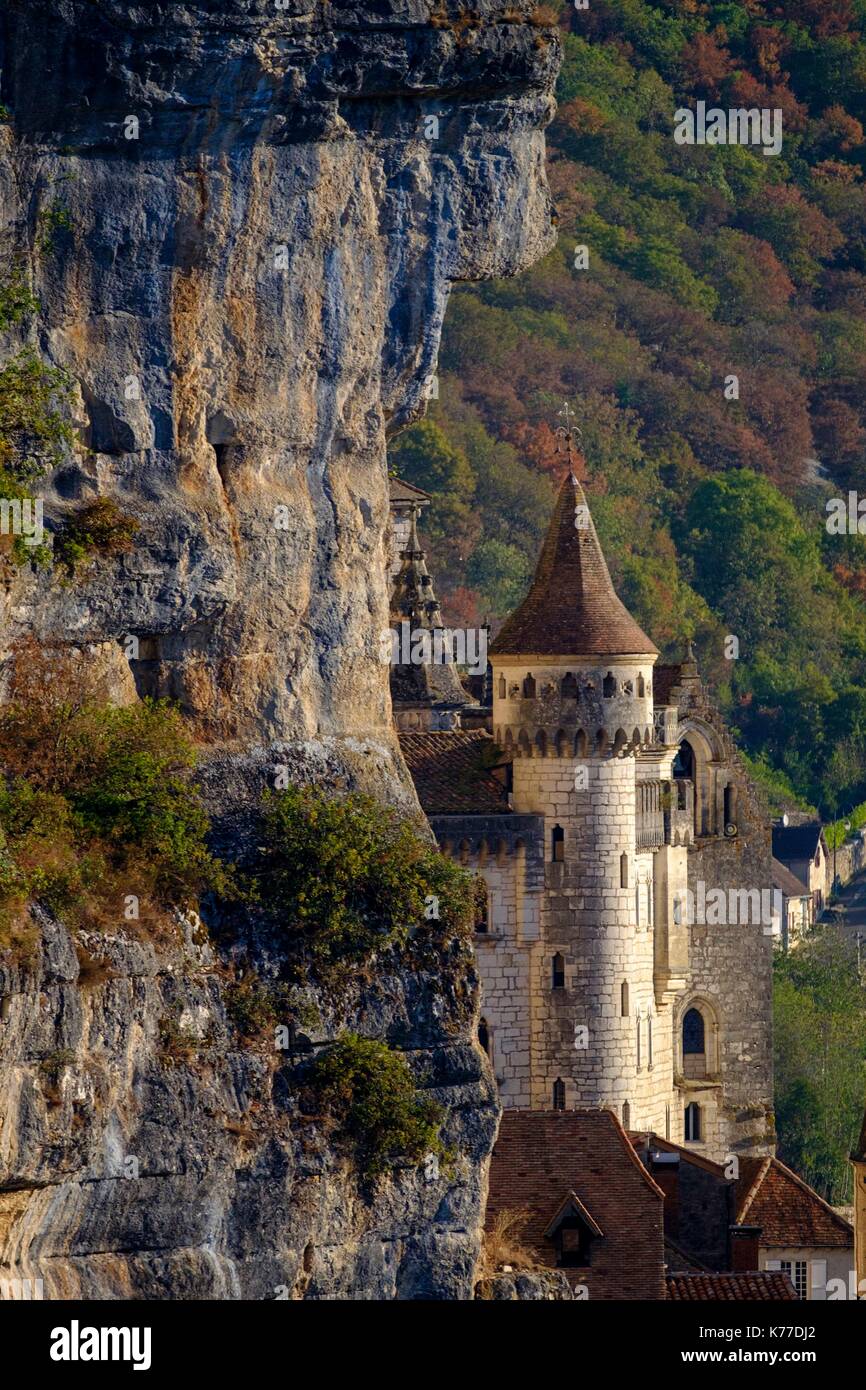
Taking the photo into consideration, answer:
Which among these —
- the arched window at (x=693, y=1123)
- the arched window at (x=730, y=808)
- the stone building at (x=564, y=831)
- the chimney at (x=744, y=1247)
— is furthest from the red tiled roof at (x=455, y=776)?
the arched window at (x=730, y=808)

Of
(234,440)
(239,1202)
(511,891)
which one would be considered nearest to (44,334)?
(234,440)

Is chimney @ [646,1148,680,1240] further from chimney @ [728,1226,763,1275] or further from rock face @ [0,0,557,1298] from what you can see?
rock face @ [0,0,557,1298]

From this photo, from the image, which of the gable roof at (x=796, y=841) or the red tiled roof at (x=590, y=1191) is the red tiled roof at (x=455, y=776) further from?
the gable roof at (x=796, y=841)

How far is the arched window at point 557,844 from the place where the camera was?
77875 mm

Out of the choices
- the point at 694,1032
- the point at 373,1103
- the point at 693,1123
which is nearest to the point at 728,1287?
the point at 373,1103

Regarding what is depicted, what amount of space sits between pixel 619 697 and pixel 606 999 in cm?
553

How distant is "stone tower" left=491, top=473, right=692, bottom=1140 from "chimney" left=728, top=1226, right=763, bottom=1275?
2896 millimetres

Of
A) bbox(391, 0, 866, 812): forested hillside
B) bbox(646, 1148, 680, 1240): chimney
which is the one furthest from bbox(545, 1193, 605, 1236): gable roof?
bbox(391, 0, 866, 812): forested hillside

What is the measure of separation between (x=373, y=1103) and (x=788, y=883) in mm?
95956

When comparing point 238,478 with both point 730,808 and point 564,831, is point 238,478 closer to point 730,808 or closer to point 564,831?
point 564,831

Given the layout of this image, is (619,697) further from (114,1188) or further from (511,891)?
(114,1188)

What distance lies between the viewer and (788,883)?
15188 cm

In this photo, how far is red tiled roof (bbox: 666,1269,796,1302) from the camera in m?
70.7

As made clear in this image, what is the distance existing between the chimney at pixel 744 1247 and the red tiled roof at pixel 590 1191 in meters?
6.53
